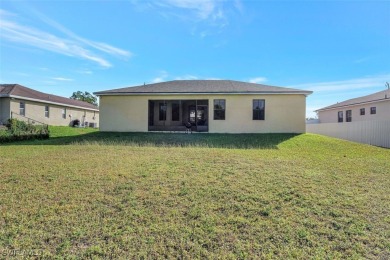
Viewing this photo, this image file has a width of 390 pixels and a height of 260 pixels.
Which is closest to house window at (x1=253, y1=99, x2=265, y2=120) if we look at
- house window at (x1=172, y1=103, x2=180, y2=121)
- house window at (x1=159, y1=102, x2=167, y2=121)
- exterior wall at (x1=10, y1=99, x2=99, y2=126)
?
house window at (x1=172, y1=103, x2=180, y2=121)

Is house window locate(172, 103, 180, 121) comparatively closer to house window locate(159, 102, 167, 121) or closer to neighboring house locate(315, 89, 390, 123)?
house window locate(159, 102, 167, 121)

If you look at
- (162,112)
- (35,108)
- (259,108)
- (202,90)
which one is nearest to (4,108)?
(35,108)

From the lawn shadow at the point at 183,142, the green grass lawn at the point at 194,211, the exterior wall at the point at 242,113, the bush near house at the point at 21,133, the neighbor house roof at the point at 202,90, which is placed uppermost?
the neighbor house roof at the point at 202,90

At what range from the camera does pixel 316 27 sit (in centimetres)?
1465

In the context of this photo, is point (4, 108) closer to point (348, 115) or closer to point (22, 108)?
point (22, 108)

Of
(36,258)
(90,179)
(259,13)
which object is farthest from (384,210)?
(259,13)

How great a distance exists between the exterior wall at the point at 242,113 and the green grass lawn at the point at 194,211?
1047 centimetres

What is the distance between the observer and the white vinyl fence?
48.9 ft

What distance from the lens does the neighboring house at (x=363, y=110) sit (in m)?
19.3

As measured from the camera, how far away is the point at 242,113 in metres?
17.4

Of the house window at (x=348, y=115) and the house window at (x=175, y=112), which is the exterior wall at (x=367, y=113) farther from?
the house window at (x=175, y=112)

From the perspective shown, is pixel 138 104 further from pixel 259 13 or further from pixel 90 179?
pixel 90 179

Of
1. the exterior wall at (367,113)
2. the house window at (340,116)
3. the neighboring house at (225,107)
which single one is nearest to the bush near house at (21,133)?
the neighboring house at (225,107)

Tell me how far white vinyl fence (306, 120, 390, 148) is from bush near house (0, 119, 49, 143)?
22.5 m
